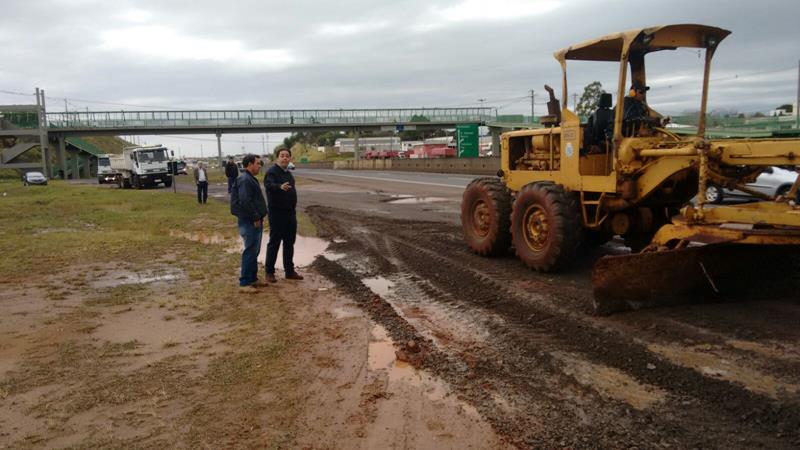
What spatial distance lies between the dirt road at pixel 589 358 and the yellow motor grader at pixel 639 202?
A: 319mm

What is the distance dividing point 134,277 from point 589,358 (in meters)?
6.74

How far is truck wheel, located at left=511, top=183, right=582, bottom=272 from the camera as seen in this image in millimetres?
7324

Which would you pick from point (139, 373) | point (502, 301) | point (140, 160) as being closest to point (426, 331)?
point (502, 301)

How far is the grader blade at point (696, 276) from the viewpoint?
5688mm

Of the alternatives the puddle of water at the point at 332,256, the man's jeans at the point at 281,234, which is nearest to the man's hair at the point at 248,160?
the man's jeans at the point at 281,234

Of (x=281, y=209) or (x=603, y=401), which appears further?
(x=281, y=209)

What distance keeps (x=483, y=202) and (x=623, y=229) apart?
2.24m

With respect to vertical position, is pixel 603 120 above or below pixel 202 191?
above

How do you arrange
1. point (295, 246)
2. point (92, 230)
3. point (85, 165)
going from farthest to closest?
1. point (85, 165)
2. point (92, 230)
3. point (295, 246)

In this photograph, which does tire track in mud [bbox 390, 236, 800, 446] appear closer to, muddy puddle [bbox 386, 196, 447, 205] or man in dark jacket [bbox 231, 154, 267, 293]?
man in dark jacket [bbox 231, 154, 267, 293]

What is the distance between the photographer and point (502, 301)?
664 centimetres

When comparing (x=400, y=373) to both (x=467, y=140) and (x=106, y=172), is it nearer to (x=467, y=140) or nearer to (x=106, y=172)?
(x=467, y=140)

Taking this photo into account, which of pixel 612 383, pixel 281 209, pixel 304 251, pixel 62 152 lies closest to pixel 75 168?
pixel 62 152

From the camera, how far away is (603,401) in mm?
4016
